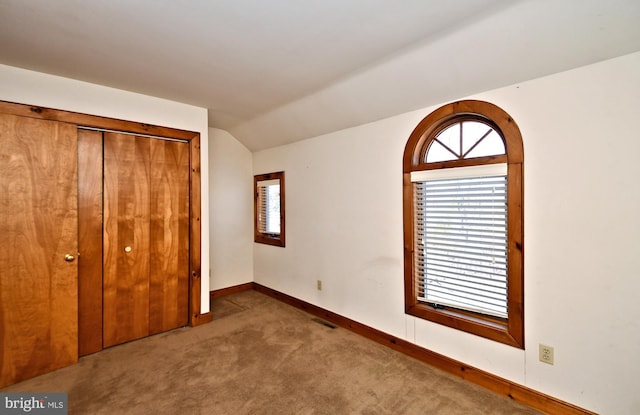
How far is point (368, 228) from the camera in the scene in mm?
3154

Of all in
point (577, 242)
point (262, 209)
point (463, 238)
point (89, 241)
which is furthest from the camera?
point (262, 209)

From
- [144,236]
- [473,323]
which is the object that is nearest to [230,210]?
[144,236]

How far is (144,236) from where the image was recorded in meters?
3.09

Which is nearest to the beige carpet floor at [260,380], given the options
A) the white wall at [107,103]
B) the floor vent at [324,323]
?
the floor vent at [324,323]

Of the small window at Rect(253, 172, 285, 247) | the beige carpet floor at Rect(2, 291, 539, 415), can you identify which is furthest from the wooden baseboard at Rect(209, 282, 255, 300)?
the beige carpet floor at Rect(2, 291, 539, 415)

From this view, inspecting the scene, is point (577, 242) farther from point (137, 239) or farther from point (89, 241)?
point (89, 241)

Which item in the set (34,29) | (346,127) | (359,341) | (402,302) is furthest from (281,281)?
(34,29)

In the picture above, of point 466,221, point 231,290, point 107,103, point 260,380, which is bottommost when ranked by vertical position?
point 260,380

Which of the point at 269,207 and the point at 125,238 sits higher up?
the point at 269,207

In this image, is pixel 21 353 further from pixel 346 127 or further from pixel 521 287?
pixel 521 287

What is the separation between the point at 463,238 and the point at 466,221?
0.48 ft

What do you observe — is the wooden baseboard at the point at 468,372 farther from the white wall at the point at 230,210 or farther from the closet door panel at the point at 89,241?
the closet door panel at the point at 89,241

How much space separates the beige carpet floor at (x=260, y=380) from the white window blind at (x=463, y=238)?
66 cm

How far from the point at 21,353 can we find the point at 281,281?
105 inches
